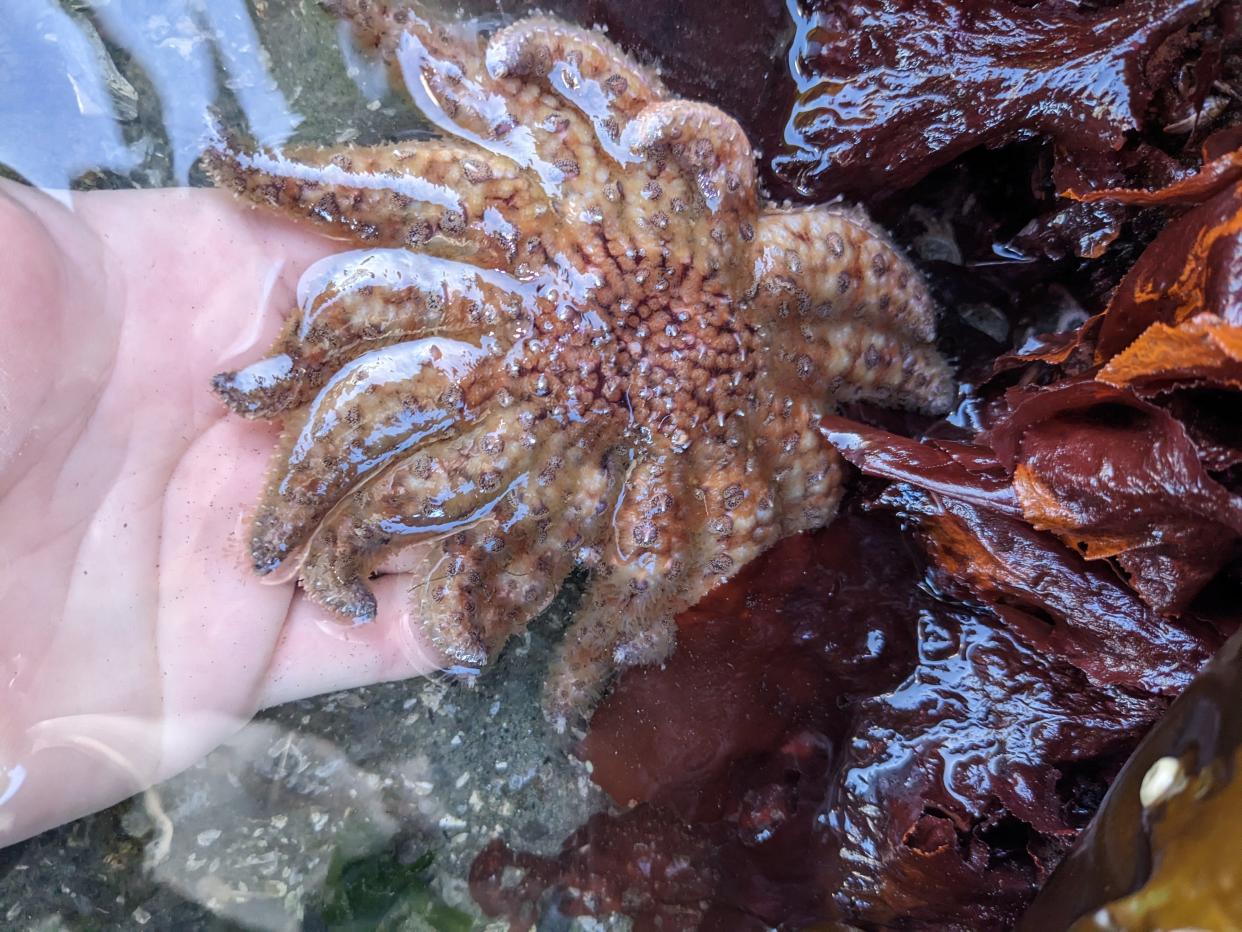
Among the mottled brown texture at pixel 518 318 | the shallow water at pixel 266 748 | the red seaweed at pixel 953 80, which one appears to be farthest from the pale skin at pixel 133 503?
the red seaweed at pixel 953 80

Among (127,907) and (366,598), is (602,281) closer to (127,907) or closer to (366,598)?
(366,598)

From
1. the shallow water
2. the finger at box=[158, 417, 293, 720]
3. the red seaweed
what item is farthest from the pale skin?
the red seaweed

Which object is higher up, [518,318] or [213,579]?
[518,318]

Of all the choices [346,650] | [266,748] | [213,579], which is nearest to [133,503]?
[213,579]

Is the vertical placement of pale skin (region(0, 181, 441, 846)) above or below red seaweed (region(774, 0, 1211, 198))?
below

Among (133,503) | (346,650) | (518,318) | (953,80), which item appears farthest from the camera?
(346,650)

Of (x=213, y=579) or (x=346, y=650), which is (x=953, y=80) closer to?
(x=346, y=650)

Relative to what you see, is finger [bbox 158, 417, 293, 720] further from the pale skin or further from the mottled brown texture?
the mottled brown texture

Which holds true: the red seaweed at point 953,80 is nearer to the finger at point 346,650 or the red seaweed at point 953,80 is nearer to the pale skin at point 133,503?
the pale skin at point 133,503

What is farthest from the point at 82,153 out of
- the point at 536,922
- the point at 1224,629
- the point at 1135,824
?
the point at 1224,629
